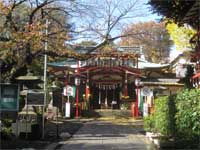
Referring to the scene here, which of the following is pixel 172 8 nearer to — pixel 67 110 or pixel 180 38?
pixel 180 38

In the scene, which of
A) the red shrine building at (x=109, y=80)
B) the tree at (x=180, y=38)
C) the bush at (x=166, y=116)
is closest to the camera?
the bush at (x=166, y=116)

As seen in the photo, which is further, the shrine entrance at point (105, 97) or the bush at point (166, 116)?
the shrine entrance at point (105, 97)

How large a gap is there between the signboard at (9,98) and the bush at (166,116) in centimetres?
590

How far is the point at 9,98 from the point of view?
54.9ft

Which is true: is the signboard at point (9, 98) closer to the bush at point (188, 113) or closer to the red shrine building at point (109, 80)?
the bush at point (188, 113)

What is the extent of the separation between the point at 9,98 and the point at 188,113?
5870mm

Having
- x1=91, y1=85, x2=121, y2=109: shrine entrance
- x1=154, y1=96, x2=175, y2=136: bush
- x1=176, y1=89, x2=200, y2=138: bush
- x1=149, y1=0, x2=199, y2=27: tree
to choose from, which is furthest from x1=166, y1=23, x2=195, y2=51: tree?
x1=176, y1=89, x2=200, y2=138: bush

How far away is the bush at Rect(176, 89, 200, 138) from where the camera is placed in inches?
648

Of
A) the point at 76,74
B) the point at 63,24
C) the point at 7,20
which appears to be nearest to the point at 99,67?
the point at 76,74

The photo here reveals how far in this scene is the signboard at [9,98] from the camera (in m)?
16.7

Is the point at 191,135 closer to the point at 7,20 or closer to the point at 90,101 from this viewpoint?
the point at 7,20

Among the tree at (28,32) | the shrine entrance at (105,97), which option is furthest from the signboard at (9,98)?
the shrine entrance at (105,97)

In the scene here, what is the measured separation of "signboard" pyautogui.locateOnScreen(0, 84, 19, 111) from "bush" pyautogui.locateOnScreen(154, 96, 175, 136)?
19.4 ft

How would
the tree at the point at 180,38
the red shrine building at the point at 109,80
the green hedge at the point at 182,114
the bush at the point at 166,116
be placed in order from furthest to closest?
the red shrine building at the point at 109,80 < the tree at the point at 180,38 < the bush at the point at 166,116 < the green hedge at the point at 182,114
